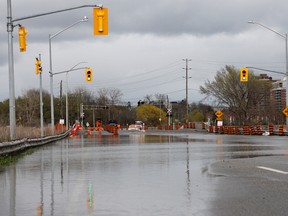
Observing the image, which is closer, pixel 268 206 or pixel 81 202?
pixel 268 206

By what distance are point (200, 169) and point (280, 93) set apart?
13403 centimetres

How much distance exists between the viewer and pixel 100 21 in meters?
23.3

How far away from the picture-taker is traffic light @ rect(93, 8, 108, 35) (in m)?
23.2

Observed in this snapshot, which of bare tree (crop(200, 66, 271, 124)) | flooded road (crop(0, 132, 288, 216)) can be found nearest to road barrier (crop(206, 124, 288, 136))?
bare tree (crop(200, 66, 271, 124))

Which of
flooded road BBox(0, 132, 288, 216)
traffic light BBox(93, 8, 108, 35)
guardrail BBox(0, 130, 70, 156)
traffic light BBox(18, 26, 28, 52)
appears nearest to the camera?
flooded road BBox(0, 132, 288, 216)

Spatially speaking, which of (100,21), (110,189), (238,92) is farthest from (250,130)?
(110,189)

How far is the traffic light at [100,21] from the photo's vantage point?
23.2 metres

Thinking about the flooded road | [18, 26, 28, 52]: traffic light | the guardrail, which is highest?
[18, 26, 28, 52]: traffic light

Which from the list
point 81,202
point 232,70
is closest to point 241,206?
point 81,202

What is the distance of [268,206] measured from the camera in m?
9.17

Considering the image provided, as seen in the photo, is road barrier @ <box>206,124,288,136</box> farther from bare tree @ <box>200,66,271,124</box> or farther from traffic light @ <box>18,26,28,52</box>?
traffic light @ <box>18,26,28,52</box>

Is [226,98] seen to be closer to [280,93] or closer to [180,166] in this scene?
[280,93]

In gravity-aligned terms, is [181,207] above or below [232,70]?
below

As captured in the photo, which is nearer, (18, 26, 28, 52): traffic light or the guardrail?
the guardrail
